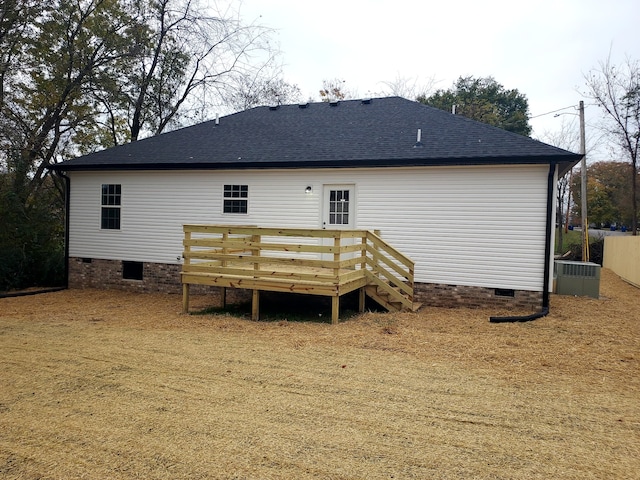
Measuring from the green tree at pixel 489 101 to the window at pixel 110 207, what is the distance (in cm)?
2183

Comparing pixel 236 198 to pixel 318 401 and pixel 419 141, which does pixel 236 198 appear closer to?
pixel 419 141

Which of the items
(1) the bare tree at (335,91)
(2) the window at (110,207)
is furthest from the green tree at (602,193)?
(2) the window at (110,207)

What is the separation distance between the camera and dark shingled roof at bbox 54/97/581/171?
379 inches

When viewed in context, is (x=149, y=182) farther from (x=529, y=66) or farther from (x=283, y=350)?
(x=529, y=66)

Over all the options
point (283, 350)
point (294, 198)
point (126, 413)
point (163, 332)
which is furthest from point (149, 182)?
point (126, 413)

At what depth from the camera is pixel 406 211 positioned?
1013 cm

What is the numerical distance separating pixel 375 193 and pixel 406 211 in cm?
84

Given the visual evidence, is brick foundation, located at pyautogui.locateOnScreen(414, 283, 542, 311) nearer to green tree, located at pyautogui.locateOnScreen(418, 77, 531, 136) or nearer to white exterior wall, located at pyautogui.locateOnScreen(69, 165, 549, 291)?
white exterior wall, located at pyautogui.locateOnScreen(69, 165, 549, 291)

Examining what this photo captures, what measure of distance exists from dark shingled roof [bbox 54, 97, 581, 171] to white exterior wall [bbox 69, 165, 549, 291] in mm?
345

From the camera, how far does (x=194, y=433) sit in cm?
353

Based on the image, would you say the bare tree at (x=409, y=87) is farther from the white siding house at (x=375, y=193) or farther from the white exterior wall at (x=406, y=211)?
the white exterior wall at (x=406, y=211)

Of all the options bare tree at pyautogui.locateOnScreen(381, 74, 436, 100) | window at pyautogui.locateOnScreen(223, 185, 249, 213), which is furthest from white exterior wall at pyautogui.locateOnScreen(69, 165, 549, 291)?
bare tree at pyautogui.locateOnScreen(381, 74, 436, 100)

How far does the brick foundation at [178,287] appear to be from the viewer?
9453 millimetres

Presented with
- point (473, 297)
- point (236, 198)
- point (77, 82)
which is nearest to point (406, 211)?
point (473, 297)
